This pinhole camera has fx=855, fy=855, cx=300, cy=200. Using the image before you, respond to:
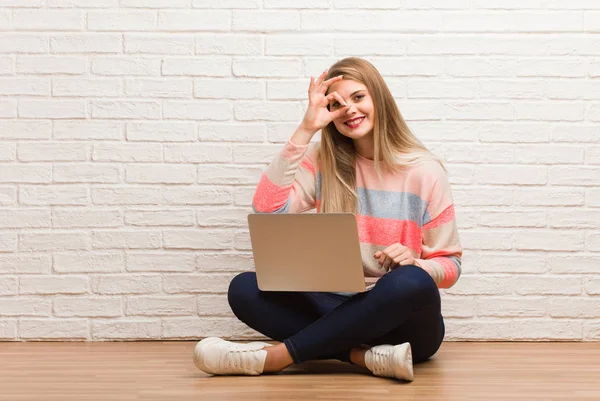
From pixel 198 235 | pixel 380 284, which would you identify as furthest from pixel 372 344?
pixel 198 235

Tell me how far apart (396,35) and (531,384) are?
128 centimetres

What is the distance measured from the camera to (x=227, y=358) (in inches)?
88.7

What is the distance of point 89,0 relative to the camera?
2.91 metres

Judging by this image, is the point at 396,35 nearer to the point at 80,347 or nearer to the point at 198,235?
the point at 198,235

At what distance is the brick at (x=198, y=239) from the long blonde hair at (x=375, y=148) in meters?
0.52

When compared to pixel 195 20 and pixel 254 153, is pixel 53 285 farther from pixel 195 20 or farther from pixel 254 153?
pixel 195 20

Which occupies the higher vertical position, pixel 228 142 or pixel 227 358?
pixel 228 142

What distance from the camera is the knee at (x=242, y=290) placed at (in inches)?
96.3

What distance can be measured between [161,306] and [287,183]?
78cm

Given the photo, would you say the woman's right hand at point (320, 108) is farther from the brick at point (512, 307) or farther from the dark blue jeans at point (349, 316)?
the brick at point (512, 307)

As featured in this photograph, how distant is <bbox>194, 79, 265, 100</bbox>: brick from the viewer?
2.90 m

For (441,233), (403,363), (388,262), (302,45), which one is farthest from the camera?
(302,45)

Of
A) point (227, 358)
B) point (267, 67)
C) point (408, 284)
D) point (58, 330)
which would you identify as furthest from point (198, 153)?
A: point (408, 284)

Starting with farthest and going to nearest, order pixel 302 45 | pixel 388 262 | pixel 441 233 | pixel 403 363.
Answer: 1. pixel 302 45
2. pixel 441 233
3. pixel 388 262
4. pixel 403 363
